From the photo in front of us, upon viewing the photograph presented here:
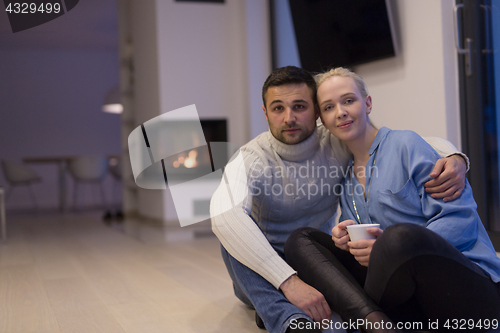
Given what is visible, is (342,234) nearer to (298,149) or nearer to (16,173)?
(298,149)

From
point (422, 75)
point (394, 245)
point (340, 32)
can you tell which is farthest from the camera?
point (340, 32)

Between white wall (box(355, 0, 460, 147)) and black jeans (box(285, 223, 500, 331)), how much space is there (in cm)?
156

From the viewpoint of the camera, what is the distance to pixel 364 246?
1.18 meters

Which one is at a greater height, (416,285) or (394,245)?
(394,245)

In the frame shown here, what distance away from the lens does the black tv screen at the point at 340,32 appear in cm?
286

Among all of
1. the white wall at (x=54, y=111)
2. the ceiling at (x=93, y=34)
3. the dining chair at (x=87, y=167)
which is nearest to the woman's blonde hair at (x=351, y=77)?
the ceiling at (x=93, y=34)

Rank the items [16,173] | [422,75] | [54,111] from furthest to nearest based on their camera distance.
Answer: [54,111] → [16,173] → [422,75]

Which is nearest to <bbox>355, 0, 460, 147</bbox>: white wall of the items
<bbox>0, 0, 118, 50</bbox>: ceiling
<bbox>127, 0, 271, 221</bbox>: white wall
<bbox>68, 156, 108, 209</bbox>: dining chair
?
<bbox>127, 0, 271, 221</bbox>: white wall

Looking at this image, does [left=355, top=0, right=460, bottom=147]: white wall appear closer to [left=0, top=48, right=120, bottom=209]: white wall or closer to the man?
the man

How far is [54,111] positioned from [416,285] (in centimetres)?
797

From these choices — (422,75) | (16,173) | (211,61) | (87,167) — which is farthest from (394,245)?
(16,173)

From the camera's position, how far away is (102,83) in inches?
329

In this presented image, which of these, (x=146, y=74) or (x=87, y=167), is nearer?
(x=146, y=74)

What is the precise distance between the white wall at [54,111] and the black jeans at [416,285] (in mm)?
7638
